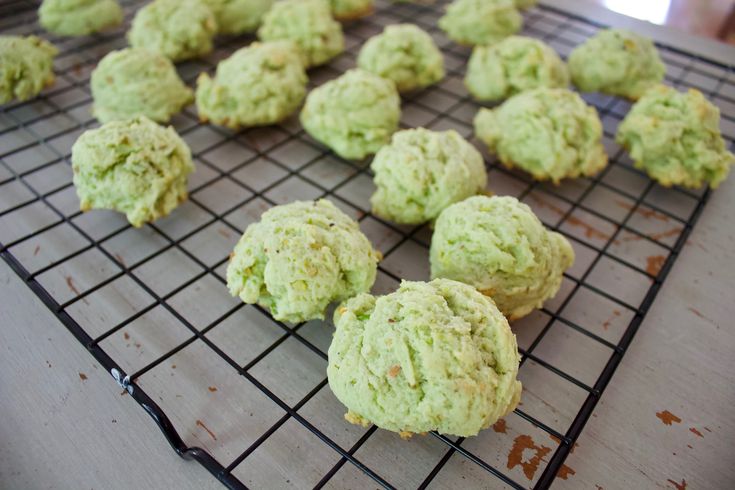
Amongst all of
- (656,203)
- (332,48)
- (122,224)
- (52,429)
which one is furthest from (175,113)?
(656,203)

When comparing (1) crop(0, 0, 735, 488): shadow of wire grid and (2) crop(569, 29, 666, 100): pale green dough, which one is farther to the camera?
(2) crop(569, 29, 666, 100): pale green dough

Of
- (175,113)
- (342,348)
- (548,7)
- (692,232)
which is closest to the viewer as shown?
(342,348)

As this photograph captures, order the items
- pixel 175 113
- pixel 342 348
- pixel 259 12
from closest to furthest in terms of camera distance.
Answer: pixel 342 348 → pixel 175 113 → pixel 259 12

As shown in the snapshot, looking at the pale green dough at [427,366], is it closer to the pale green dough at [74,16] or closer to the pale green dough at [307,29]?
the pale green dough at [307,29]

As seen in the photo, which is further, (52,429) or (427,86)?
(427,86)

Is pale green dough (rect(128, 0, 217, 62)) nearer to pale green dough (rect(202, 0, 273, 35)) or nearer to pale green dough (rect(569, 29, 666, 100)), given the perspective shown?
pale green dough (rect(202, 0, 273, 35))

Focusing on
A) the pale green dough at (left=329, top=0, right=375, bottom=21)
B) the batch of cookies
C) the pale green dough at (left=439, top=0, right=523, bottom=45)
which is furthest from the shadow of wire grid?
the pale green dough at (left=329, top=0, right=375, bottom=21)

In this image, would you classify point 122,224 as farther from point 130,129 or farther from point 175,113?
point 175,113
